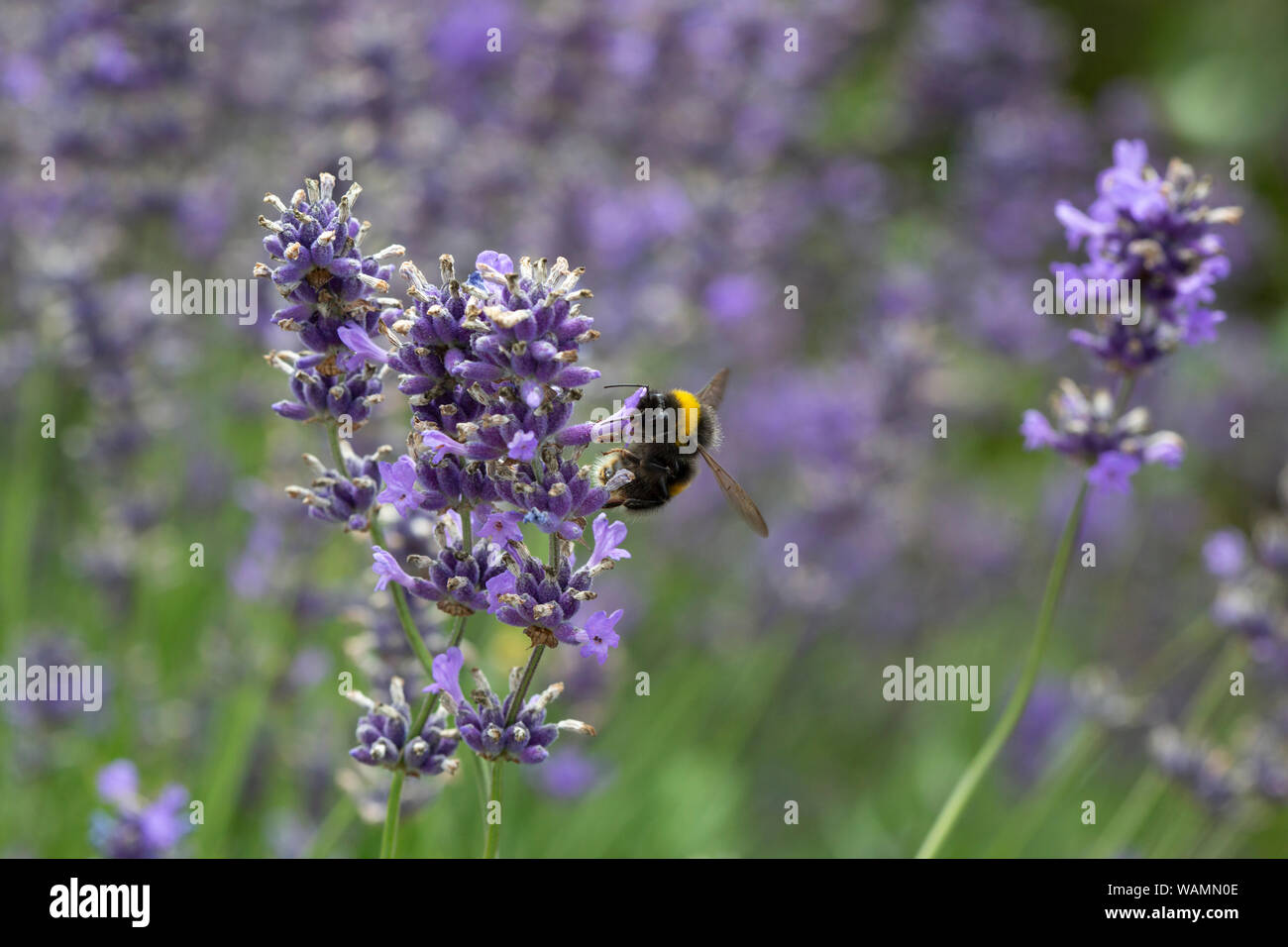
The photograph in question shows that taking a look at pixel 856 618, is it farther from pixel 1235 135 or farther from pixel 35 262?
pixel 35 262

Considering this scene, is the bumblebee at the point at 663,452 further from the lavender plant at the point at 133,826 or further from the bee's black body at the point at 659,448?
the lavender plant at the point at 133,826

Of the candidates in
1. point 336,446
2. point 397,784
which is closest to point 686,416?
point 336,446

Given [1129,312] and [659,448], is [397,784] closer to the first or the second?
[659,448]

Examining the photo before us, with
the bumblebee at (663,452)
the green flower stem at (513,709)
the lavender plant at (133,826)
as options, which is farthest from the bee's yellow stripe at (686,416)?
the lavender plant at (133,826)

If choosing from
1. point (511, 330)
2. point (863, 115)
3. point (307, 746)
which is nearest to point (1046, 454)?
point (863, 115)

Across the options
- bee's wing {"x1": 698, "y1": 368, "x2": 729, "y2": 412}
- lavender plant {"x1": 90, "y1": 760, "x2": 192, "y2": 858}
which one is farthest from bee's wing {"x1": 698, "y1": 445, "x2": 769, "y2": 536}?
lavender plant {"x1": 90, "y1": 760, "x2": 192, "y2": 858}
